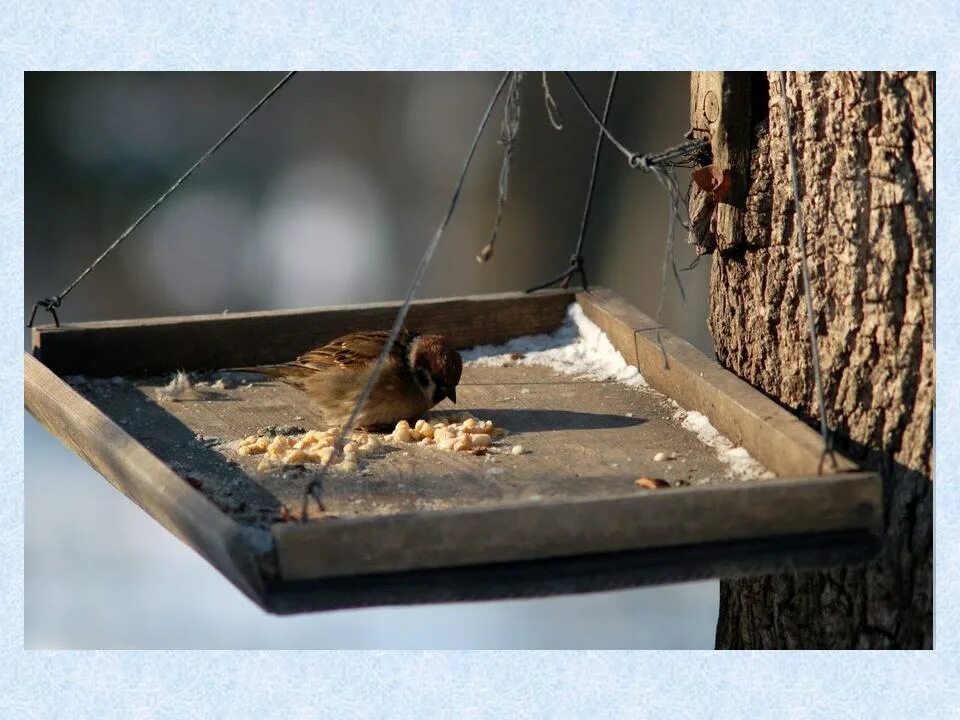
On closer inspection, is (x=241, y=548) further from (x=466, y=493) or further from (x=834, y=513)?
(x=834, y=513)

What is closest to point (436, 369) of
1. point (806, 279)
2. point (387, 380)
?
point (387, 380)

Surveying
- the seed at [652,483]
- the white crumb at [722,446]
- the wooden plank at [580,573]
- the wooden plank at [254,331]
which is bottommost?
the wooden plank at [580,573]

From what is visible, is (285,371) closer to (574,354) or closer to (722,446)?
(574,354)

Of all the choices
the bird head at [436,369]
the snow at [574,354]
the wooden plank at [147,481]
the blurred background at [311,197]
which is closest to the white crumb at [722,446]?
the snow at [574,354]

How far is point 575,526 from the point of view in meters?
2.27

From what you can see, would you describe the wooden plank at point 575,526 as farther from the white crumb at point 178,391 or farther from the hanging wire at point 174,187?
the white crumb at point 178,391

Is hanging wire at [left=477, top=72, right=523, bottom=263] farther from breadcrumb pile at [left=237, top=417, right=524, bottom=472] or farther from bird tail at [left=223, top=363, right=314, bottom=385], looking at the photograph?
bird tail at [left=223, top=363, right=314, bottom=385]

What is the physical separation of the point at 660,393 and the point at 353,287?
5.31 m

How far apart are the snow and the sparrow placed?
0.38 metres

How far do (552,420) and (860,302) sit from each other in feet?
2.44

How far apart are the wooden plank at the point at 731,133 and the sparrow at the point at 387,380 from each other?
0.70 meters

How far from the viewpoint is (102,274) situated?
8.13m

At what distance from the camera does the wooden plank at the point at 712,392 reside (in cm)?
256

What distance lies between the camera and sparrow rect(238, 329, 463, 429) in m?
3.21
